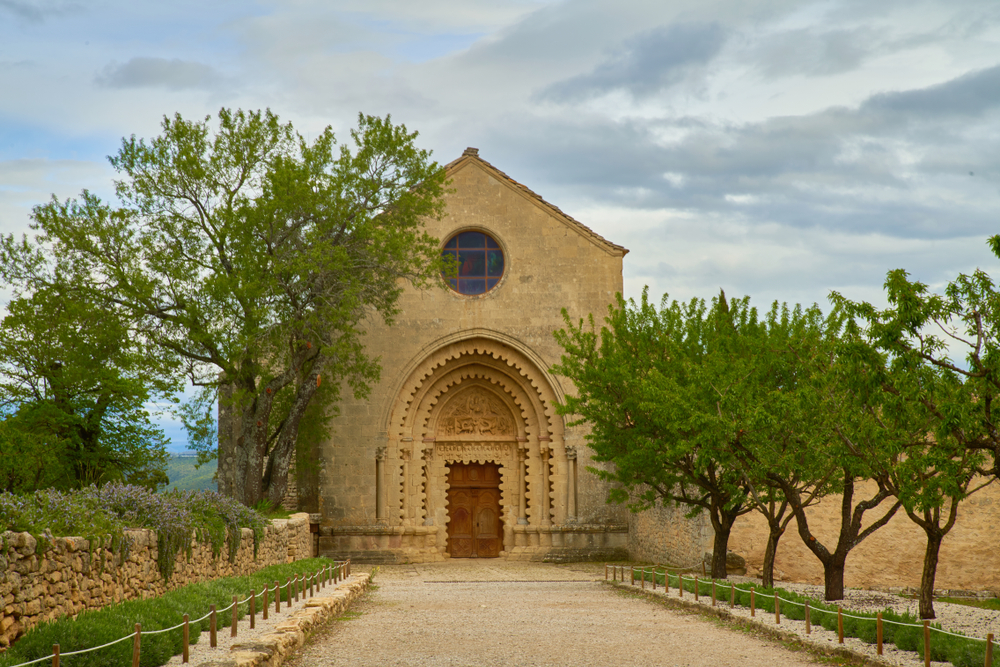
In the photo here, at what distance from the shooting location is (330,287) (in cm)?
2128

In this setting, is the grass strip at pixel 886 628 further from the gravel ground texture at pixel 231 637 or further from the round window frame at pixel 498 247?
the round window frame at pixel 498 247

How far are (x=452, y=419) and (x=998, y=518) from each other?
48.8 feet

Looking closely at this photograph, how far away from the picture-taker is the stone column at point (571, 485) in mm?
25781

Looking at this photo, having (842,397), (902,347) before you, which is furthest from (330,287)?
(902,347)

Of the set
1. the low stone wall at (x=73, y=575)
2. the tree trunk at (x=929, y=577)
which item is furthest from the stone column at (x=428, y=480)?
the tree trunk at (x=929, y=577)

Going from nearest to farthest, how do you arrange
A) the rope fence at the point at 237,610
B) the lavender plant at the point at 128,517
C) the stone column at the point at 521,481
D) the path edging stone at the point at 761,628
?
the rope fence at the point at 237,610 < the lavender plant at the point at 128,517 < the path edging stone at the point at 761,628 < the stone column at the point at 521,481

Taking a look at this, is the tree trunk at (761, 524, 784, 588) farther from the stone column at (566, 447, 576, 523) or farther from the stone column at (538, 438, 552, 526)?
the stone column at (538, 438, 552, 526)

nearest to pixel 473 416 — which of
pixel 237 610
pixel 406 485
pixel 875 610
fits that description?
pixel 406 485

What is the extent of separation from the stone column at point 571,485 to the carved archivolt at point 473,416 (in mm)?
2673

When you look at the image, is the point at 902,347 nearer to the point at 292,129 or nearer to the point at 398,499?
the point at 292,129

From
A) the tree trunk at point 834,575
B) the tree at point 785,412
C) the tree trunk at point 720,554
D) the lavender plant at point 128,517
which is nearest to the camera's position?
the lavender plant at point 128,517

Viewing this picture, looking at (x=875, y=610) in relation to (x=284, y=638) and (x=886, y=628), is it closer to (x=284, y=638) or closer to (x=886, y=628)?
(x=886, y=628)

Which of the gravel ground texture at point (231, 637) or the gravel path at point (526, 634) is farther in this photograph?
the gravel path at point (526, 634)

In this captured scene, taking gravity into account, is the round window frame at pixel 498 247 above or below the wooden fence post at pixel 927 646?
above
